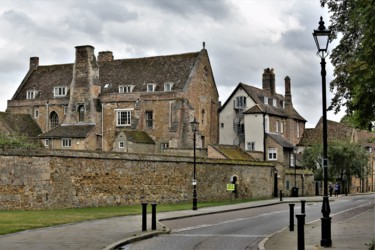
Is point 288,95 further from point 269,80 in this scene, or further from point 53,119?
point 53,119

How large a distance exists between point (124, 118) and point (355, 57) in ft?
171

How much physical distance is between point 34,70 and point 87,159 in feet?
160

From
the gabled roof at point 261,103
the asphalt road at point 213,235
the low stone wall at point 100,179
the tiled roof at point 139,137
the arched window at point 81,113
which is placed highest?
the gabled roof at point 261,103

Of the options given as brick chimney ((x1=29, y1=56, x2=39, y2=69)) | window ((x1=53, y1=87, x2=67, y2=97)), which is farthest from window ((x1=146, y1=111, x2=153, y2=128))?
brick chimney ((x1=29, y1=56, x2=39, y2=69))

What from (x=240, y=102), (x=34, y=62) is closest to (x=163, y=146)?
(x=240, y=102)

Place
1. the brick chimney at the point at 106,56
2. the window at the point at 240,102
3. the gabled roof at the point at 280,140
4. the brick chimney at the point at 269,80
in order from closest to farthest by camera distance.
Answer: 1. the gabled roof at the point at 280,140
2. the window at the point at 240,102
3. the brick chimney at the point at 106,56
4. the brick chimney at the point at 269,80

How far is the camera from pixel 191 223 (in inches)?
1136

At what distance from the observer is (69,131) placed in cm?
7138

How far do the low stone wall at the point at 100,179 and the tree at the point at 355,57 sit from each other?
16.8m

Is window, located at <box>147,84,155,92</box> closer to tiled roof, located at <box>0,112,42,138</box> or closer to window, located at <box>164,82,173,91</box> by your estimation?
window, located at <box>164,82,173,91</box>

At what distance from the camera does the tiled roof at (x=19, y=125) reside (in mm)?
72500

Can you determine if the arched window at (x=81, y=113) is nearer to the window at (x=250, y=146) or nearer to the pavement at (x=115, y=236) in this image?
the window at (x=250, y=146)

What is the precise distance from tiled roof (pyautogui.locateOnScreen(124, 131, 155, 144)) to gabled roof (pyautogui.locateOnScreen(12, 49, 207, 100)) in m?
5.71

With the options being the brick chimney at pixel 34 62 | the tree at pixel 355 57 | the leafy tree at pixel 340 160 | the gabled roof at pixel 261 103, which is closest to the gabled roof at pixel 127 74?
the brick chimney at pixel 34 62
